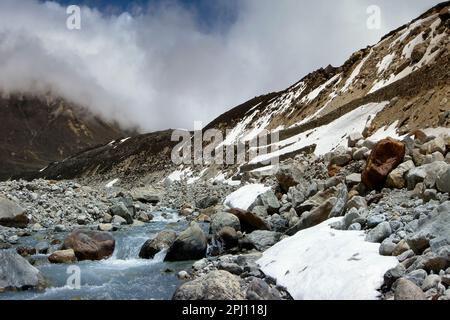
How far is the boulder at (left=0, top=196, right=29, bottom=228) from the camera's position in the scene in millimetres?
24453

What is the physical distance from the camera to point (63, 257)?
735 inches

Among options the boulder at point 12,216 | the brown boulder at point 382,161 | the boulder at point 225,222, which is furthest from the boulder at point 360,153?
the boulder at point 12,216

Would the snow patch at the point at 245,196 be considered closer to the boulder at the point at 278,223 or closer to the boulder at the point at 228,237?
the boulder at the point at 278,223

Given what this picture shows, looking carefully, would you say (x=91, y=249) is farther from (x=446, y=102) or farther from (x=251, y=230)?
(x=446, y=102)

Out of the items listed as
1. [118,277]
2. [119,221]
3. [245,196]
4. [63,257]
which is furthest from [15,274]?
[245,196]

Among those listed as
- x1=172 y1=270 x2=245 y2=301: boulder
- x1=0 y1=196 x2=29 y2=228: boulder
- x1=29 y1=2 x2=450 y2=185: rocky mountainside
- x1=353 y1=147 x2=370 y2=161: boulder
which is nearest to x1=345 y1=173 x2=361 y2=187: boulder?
x1=353 y1=147 x2=370 y2=161: boulder

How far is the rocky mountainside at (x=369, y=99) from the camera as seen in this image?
31.2 metres

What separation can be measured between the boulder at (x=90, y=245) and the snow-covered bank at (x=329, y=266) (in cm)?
765

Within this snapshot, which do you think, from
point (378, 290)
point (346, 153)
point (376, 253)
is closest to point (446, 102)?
point (346, 153)

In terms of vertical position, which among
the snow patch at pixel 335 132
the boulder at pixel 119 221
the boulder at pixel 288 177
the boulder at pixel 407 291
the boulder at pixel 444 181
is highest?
the snow patch at pixel 335 132

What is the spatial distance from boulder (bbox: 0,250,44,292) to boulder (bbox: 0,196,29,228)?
33.7ft

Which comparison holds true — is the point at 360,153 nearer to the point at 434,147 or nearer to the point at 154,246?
the point at 434,147

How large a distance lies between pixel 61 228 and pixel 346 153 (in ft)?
48.6

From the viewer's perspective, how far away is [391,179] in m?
17.0
